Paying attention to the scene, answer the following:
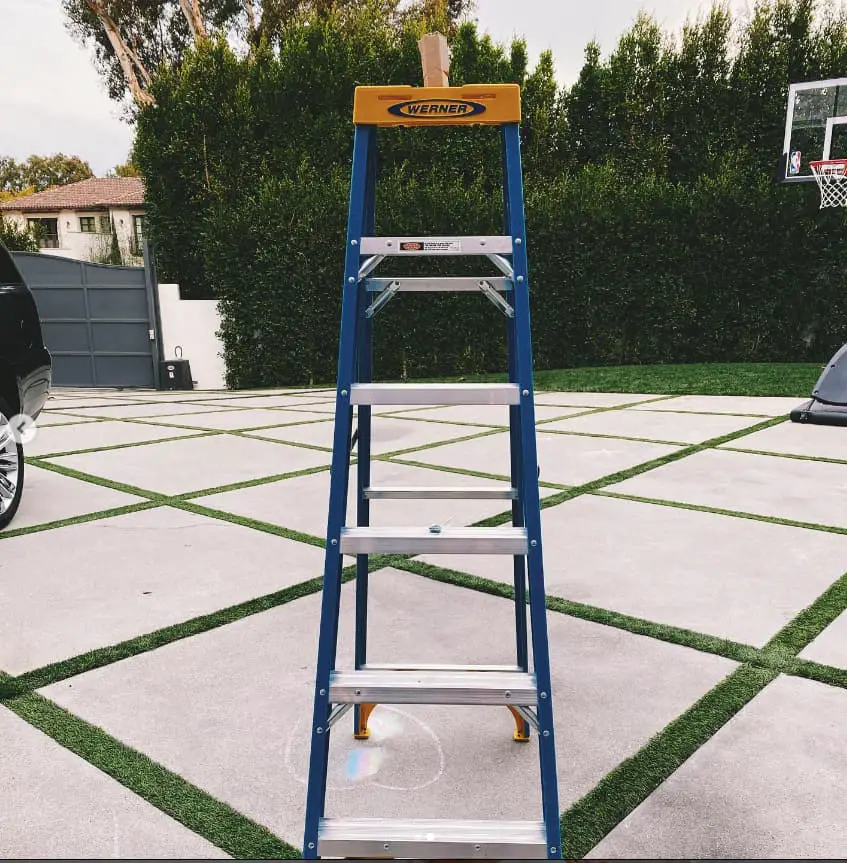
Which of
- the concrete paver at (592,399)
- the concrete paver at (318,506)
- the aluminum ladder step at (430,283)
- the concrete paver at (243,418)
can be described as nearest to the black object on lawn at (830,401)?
the concrete paver at (592,399)

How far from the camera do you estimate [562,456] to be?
5.25 metres

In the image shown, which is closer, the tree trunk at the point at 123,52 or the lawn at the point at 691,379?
the lawn at the point at 691,379

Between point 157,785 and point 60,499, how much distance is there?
304 cm

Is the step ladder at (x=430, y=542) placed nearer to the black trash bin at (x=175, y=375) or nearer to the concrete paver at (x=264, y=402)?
the concrete paver at (x=264, y=402)

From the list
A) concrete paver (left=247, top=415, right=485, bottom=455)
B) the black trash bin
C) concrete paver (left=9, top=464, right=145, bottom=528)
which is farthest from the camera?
the black trash bin

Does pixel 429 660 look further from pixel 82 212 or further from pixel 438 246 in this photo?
pixel 82 212

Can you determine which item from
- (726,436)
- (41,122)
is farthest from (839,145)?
(41,122)

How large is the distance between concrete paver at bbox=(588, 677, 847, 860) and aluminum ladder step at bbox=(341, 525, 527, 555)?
0.66m

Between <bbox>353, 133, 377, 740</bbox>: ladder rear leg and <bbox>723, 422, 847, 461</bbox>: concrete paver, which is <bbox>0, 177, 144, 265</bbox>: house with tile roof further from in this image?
<bbox>353, 133, 377, 740</bbox>: ladder rear leg

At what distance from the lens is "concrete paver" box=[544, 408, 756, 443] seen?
5.97 m

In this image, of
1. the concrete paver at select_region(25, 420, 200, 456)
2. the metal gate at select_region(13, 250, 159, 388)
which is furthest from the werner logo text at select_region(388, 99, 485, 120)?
the metal gate at select_region(13, 250, 159, 388)

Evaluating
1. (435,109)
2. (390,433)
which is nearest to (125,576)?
(435,109)

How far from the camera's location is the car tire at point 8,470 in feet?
12.0

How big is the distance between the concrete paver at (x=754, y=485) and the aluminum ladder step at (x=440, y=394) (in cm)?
280
